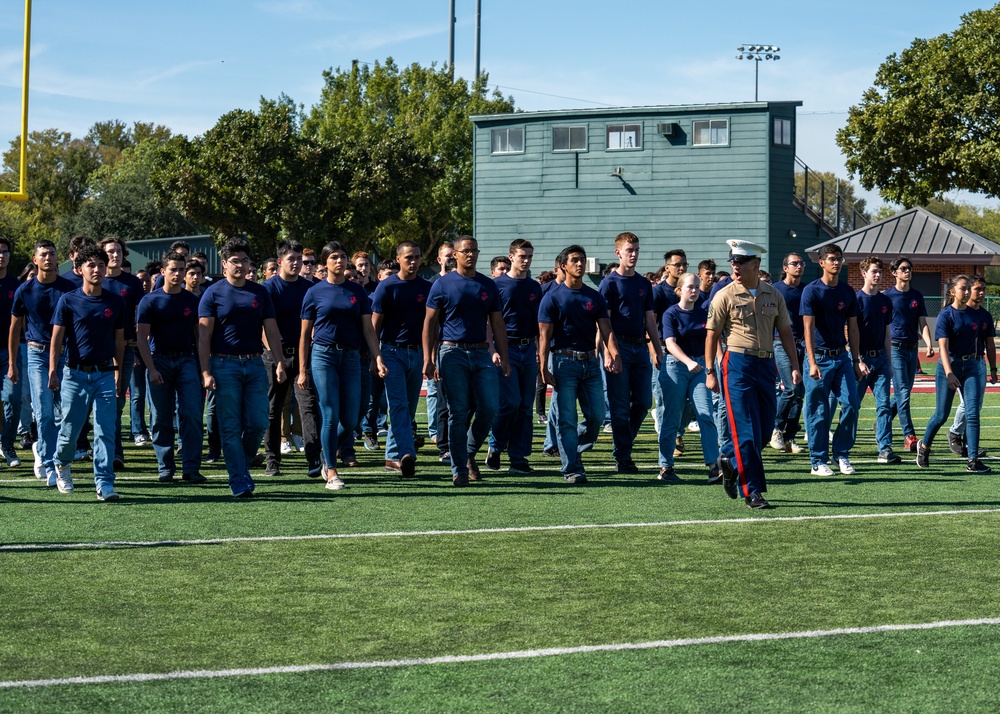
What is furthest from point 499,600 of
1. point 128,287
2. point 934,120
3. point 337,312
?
point 934,120

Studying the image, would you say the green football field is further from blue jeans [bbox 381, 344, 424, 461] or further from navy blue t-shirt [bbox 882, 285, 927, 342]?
navy blue t-shirt [bbox 882, 285, 927, 342]

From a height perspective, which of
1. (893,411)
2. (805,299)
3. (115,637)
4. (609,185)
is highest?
(609,185)

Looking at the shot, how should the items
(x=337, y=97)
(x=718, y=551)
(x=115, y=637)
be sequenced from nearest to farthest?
(x=115, y=637)
(x=718, y=551)
(x=337, y=97)

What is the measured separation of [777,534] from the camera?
8844 millimetres

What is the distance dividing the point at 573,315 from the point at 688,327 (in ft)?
4.56

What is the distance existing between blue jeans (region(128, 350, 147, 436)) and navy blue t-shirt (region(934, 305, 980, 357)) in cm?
798

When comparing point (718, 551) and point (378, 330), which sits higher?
point (378, 330)

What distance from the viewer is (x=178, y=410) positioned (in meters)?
11.9

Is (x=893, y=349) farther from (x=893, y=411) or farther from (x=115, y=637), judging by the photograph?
(x=115, y=637)

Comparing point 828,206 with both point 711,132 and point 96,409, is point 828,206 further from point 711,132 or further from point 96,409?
point 96,409

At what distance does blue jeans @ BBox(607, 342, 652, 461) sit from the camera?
12.2 meters

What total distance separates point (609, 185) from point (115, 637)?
36516 millimetres

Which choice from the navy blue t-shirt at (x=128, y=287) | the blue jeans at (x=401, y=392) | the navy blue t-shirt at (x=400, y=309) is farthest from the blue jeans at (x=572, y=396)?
the navy blue t-shirt at (x=128, y=287)

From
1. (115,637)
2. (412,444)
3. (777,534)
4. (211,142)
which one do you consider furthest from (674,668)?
(211,142)
